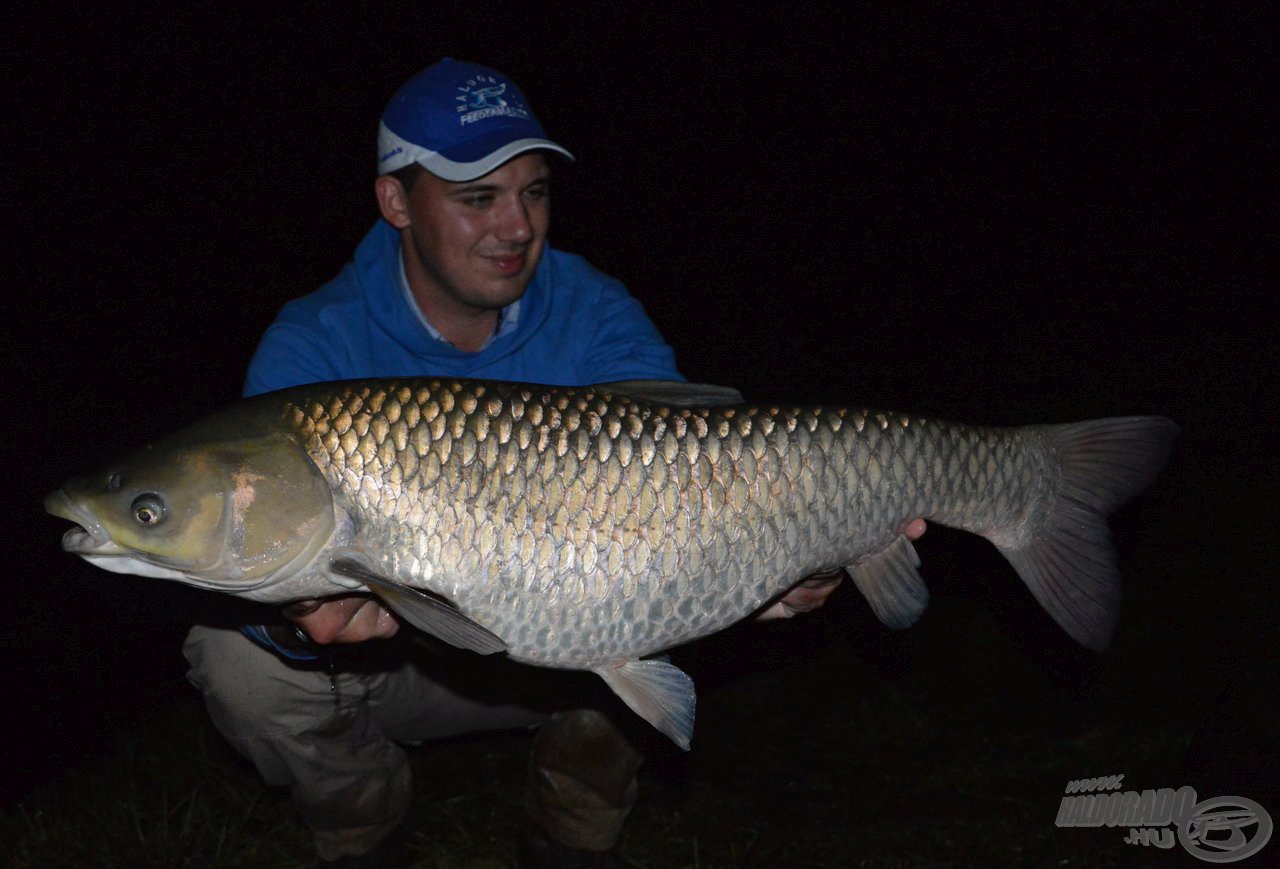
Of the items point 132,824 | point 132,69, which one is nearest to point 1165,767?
point 132,824

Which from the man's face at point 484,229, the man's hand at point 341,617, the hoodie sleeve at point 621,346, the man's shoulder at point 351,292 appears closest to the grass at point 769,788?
the hoodie sleeve at point 621,346

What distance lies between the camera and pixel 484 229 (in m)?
2.05

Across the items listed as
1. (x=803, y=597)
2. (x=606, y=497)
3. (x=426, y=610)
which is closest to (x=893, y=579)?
(x=803, y=597)

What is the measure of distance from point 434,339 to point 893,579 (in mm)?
1013

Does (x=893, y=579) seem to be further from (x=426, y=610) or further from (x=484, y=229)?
(x=484, y=229)

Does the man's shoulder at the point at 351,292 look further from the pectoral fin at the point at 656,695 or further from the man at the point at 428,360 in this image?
the pectoral fin at the point at 656,695

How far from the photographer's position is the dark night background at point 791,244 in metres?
3.16

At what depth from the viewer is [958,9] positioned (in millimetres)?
15789

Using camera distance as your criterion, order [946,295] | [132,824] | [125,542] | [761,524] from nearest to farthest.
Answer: [125,542], [761,524], [132,824], [946,295]

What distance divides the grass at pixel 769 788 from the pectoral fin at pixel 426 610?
0.90m

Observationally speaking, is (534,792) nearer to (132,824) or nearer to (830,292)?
(132,824)

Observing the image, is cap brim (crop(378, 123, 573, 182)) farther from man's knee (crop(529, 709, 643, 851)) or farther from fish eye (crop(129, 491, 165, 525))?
man's knee (crop(529, 709, 643, 851))

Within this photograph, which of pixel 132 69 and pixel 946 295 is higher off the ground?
pixel 132 69

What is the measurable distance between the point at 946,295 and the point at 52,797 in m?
8.99
